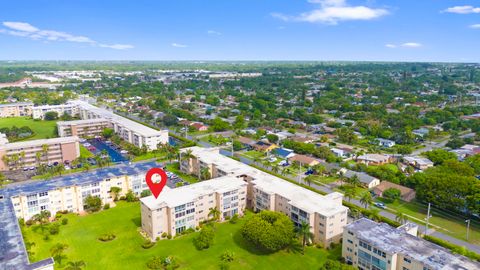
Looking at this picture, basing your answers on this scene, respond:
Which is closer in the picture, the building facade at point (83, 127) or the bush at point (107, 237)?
the bush at point (107, 237)

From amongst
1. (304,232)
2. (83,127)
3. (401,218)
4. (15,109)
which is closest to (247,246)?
(304,232)

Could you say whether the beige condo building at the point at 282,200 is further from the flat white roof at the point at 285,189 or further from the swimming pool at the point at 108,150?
the swimming pool at the point at 108,150

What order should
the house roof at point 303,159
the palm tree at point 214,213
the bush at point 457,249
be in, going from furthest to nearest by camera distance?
the house roof at point 303,159 < the palm tree at point 214,213 < the bush at point 457,249

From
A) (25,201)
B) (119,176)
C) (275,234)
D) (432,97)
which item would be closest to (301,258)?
(275,234)

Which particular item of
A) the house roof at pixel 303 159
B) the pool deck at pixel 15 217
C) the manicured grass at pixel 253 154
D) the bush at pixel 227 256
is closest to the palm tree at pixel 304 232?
the bush at pixel 227 256

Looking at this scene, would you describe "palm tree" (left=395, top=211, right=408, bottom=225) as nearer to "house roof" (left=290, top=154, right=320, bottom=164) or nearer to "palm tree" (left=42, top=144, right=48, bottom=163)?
"house roof" (left=290, top=154, right=320, bottom=164)

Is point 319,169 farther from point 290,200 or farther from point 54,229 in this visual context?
point 54,229

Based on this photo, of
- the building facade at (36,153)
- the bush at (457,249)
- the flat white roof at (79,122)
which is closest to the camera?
the bush at (457,249)
